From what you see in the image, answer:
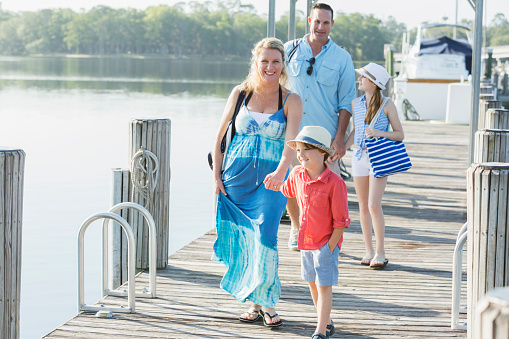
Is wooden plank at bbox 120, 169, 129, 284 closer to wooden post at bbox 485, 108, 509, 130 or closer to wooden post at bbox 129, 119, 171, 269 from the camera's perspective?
wooden post at bbox 129, 119, 171, 269

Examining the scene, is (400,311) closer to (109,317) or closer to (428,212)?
(109,317)

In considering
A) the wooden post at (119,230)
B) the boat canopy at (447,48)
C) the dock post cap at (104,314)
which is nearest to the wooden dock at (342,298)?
the dock post cap at (104,314)

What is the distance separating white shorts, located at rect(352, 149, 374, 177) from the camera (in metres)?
5.96

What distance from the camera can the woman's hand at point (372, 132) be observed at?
5.85m

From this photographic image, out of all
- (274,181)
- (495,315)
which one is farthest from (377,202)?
(495,315)

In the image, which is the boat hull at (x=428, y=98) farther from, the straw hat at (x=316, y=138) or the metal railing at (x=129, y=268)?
the straw hat at (x=316, y=138)

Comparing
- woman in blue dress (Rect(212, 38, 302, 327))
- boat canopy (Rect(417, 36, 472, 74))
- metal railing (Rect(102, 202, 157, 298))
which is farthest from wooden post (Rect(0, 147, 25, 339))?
boat canopy (Rect(417, 36, 472, 74))

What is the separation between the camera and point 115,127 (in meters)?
28.5

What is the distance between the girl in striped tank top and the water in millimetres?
3754

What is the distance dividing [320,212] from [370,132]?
1.67m

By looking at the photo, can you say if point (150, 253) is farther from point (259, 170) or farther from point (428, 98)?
point (428, 98)

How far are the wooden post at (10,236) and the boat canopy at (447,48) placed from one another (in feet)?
87.4

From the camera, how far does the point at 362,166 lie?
600cm

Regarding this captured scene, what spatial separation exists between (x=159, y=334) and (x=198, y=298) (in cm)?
76
